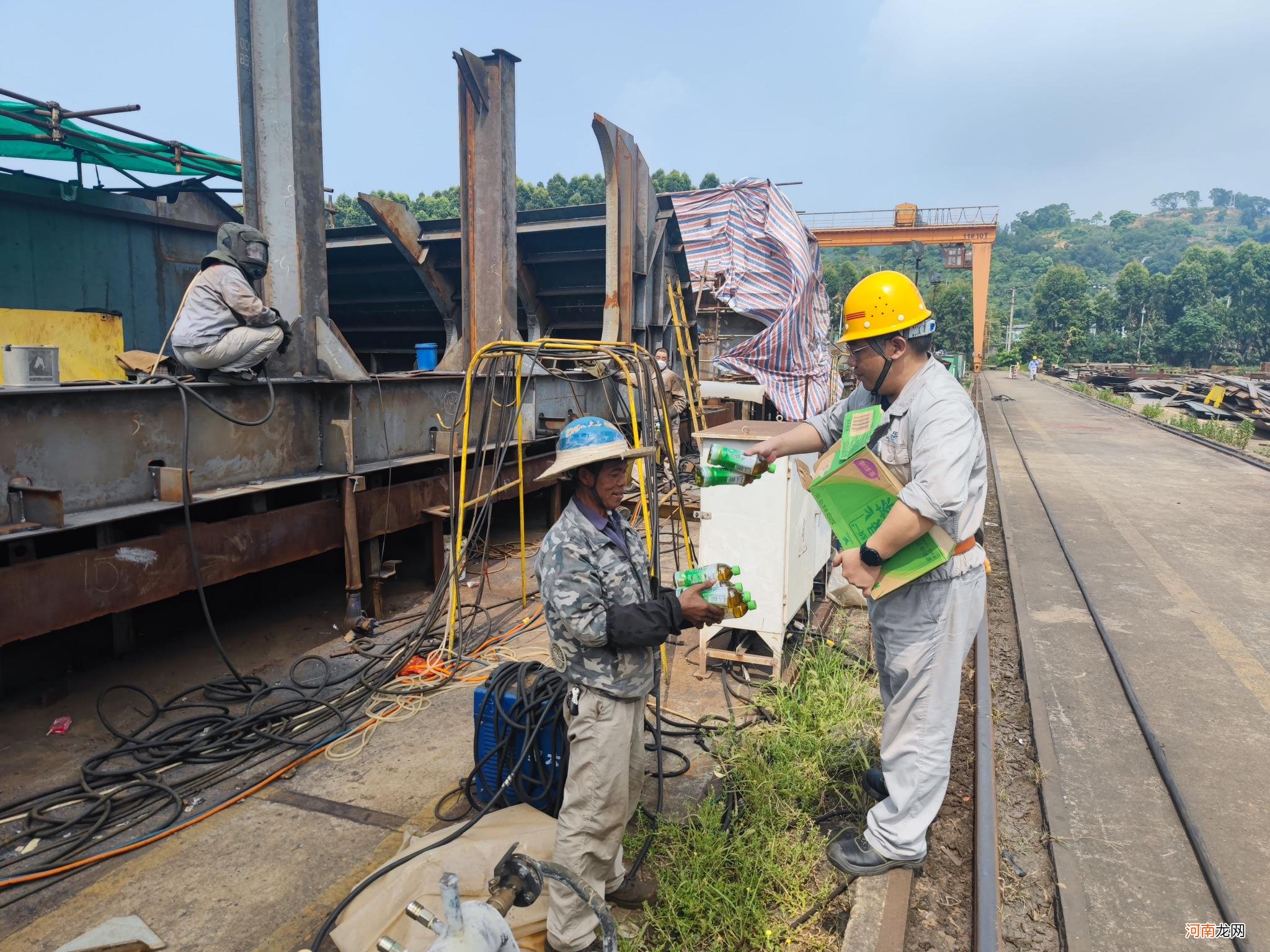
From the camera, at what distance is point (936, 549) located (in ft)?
9.02

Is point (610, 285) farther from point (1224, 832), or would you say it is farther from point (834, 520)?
point (1224, 832)

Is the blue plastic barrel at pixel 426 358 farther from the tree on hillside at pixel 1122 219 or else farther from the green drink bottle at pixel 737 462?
the tree on hillside at pixel 1122 219

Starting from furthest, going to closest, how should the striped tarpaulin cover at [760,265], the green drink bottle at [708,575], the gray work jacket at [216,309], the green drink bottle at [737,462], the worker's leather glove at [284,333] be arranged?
the striped tarpaulin cover at [760,265] < the worker's leather glove at [284,333] < the gray work jacket at [216,309] < the green drink bottle at [737,462] < the green drink bottle at [708,575]

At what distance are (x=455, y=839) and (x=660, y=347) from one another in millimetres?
9904

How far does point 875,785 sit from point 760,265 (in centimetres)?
985

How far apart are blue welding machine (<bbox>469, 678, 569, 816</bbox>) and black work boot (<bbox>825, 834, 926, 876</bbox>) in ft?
3.78

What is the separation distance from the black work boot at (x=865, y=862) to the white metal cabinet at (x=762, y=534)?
1714 mm

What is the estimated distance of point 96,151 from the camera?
9195mm

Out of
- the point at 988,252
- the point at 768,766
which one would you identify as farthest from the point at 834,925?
the point at 988,252

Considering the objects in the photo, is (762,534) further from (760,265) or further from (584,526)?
(760,265)

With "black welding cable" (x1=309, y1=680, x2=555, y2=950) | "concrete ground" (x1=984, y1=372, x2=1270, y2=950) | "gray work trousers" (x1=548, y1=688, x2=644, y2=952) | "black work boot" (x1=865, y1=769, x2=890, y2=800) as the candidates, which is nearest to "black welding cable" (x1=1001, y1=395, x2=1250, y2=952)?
"concrete ground" (x1=984, y1=372, x2=1270, y2=950)

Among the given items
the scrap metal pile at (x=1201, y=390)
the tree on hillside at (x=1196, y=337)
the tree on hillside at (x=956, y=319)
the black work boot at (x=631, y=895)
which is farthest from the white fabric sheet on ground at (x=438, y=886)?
the tree on hillside at (x=1196, y=337)

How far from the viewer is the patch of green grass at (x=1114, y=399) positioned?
2704 centimetres

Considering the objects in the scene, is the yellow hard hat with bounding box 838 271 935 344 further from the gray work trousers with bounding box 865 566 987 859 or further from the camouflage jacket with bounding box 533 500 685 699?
the camouflage jacket with bounding box 533 500 685 699
